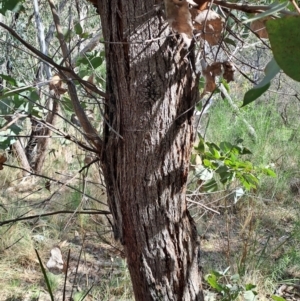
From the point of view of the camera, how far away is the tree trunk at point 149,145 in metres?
0.68

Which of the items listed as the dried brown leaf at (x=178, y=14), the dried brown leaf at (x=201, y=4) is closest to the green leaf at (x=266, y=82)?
the dried brown leaf at (x=178, y=14)

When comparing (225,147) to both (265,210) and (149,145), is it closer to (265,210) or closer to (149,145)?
(149,145)

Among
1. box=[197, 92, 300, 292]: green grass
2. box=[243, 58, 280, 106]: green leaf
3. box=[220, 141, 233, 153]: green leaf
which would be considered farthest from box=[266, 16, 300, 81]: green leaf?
box=[197, 92, 300, 292]: green grass

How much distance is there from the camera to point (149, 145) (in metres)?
0.71

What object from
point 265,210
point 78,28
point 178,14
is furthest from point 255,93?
point 265,210

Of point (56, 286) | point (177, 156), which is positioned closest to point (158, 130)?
point (177, 156)

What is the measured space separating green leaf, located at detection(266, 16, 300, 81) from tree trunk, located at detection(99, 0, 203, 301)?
1.35 feet

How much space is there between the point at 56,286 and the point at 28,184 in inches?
43.4

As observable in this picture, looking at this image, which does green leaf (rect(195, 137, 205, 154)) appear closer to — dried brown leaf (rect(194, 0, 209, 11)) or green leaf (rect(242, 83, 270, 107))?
dried brown leaf (rect(194, 0, 209, 11))

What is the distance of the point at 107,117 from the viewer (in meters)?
0.75

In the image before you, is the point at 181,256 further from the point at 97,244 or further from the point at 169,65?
the point at 97,244

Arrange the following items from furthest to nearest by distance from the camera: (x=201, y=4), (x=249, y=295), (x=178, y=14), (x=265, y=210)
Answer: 1. (x=265, y=210)
2. (x=249, y=295)
3. (x=201, y=4)
4. (x=178, y=14)

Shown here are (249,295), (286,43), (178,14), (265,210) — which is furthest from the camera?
(265,210)

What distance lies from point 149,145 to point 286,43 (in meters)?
0.47
